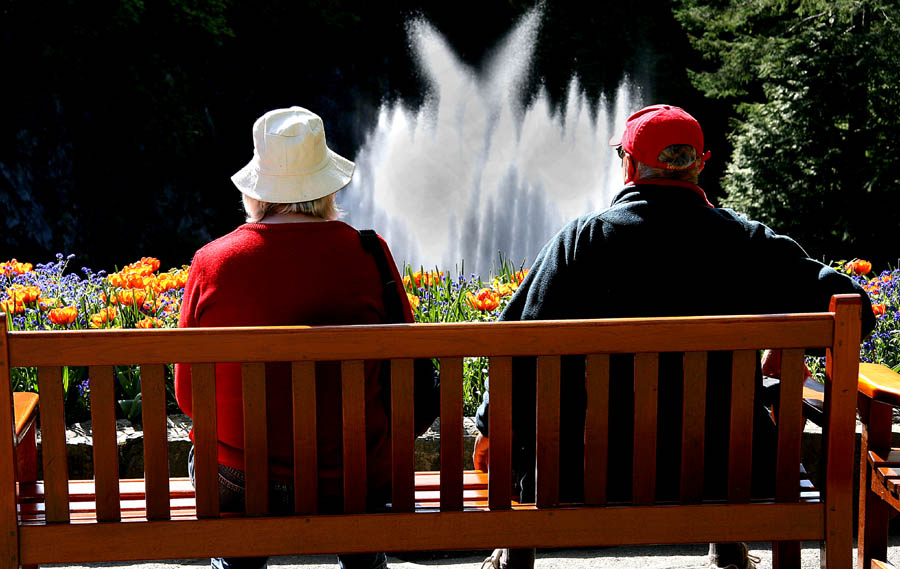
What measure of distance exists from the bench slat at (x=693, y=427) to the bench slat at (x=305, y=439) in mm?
781

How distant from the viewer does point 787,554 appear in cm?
241

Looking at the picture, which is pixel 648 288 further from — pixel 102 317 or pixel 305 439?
pixel 102 317

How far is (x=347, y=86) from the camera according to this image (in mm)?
21219

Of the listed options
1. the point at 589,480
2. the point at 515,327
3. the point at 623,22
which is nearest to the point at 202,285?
the point at 515,327

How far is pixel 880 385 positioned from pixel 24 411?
204cm

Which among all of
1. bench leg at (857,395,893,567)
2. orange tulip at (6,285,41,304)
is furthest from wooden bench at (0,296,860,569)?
orange tulip at (6,285,41,304)

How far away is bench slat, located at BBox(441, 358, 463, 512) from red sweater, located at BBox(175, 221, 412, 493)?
17 centimetres

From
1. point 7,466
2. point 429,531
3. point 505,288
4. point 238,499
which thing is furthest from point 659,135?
point 505,288

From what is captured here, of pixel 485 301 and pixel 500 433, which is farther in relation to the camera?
pixel 485 301

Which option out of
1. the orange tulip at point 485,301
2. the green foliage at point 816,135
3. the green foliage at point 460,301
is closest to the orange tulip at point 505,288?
the green foliage at point 460,301

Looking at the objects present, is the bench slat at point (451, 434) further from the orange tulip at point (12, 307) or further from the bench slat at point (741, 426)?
the orange tulip at point (12, 307)

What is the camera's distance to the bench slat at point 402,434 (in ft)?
6.80

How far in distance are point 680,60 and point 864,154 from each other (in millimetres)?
7203

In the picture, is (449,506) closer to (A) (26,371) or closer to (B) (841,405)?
(B) (841,405)
